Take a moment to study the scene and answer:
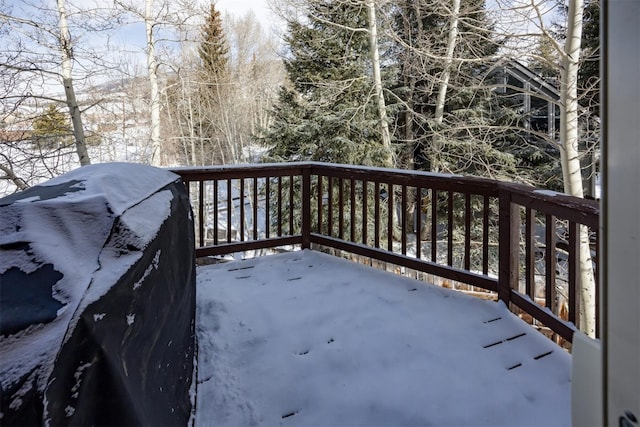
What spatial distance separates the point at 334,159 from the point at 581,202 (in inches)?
335

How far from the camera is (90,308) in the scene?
0.93 meters

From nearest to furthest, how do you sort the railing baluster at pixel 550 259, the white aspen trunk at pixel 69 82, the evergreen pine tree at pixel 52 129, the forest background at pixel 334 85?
the railing baluster at pixel 550 259 < the forest background at pixel 334 85 < the evergreen pine tree at pixel 52 129 < the white aspen trunk at pixel 69 82

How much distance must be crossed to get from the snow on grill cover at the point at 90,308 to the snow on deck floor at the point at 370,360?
17.4 inches

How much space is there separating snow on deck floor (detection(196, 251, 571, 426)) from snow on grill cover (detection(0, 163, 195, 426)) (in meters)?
0.44

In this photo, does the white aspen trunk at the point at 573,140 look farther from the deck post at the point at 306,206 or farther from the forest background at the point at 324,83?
the deck post at the point at 306,206

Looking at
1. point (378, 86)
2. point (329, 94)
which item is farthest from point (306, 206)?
point (378, 86)

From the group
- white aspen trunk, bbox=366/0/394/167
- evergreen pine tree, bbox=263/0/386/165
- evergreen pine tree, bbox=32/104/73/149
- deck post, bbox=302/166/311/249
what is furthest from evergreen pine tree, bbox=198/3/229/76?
deck post, bbox=302/166/311/249

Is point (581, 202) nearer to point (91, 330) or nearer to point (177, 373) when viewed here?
point (177, 373)

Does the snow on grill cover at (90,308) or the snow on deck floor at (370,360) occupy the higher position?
the snow on grill cover at (90,308)

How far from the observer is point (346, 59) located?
10773 mm

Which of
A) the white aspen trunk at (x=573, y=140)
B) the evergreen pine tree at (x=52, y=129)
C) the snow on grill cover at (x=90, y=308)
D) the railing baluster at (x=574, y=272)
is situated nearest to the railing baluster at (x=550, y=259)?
the railing baluster at (x=574, y=272)

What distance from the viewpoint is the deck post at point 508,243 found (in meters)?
2.82

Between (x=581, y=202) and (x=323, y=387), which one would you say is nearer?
(x=323, y=387)

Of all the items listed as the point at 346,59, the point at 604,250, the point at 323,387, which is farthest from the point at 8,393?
the point at 346,59
